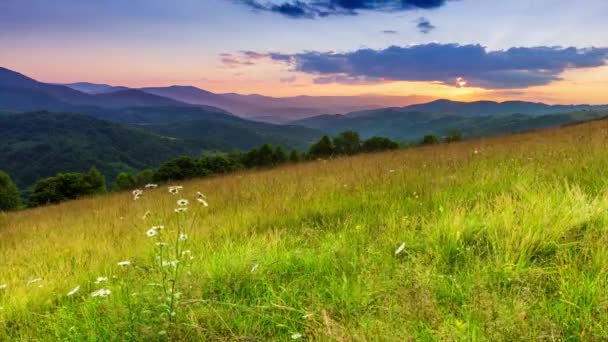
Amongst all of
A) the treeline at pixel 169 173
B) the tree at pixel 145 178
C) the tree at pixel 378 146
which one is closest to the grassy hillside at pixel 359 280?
the tree at pixel 378 146

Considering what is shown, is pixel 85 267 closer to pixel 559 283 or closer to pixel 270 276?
pixel 270 276

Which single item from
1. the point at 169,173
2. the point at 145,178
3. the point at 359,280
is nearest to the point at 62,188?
the point at 145,178

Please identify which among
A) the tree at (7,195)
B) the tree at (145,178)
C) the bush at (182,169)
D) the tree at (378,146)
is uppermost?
the tree at (378,146)

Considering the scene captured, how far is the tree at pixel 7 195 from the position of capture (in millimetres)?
49953

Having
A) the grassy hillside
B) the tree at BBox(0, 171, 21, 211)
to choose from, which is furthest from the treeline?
the grassy hillside

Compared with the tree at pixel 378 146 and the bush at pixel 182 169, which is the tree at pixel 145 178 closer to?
the bush at pixel 182 169

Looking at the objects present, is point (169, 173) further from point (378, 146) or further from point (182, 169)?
point (378, 146)

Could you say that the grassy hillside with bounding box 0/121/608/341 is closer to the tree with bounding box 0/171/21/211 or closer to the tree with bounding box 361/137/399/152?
the tree with bounding box 361/137/399/152

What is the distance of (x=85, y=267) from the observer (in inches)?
139

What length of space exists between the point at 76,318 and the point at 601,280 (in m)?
3.31

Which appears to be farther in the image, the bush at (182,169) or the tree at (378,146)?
the bush at (182,169)

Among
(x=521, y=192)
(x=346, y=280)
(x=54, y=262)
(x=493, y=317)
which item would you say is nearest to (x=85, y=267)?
(x=54, y=262)

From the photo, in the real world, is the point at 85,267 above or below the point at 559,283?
below

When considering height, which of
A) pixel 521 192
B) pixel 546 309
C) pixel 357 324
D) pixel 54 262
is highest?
pixel 521 192
